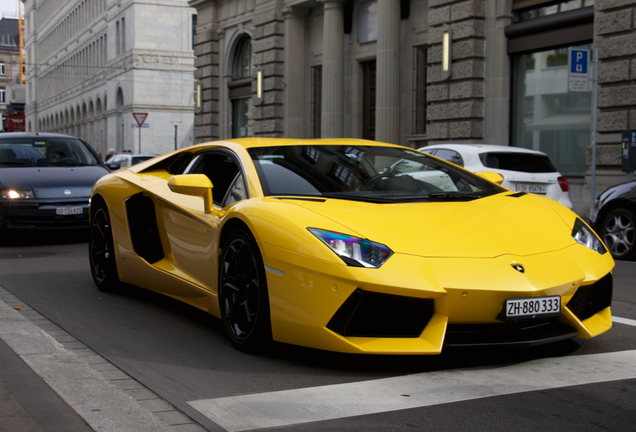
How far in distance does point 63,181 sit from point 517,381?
869cm

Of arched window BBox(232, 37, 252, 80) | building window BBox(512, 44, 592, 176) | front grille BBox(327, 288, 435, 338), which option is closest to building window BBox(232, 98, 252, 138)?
arched window BBox(232, 37, 252, 80)

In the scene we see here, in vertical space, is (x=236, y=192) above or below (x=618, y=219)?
above

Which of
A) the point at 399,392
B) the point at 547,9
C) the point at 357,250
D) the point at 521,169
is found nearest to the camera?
→ the point at 399,392

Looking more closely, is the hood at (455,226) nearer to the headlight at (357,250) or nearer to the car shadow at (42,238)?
the headlight at (357,250)

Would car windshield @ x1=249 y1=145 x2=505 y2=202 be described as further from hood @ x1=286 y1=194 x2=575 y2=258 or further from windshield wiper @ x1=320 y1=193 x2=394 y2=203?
hood @ x1=286 y1=194 x2=575 y2=258

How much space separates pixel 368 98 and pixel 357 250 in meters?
20.6

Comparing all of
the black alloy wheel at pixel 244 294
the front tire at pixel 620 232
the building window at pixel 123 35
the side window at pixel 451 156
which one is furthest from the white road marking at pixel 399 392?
the building window at pixel 123 35

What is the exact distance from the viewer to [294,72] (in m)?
26.6

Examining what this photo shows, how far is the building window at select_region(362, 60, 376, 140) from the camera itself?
23859 millimetres

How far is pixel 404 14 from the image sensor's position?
71.4ft

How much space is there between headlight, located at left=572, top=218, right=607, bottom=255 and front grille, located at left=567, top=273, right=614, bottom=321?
0.21 metres

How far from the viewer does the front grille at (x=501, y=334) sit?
3.78 metres

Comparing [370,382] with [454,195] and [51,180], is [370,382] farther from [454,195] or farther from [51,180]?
[51,180]

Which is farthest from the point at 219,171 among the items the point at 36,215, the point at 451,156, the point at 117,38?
the point at 117,38
